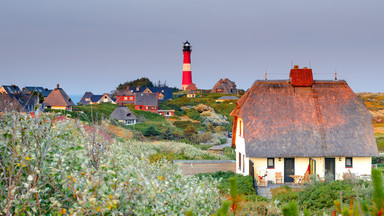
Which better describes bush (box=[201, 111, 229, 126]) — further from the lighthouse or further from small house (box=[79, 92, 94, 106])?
small house (box=[79, 92, 94, 106])

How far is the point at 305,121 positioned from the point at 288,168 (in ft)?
9.23

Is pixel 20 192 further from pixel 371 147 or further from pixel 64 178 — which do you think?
pixel 371 147

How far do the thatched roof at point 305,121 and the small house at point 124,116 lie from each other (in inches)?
1399

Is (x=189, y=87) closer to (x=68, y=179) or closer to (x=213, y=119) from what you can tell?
(x=213, y=119)

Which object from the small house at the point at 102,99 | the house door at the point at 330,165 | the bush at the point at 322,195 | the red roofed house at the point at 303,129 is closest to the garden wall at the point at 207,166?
the red roofed house at the point at 303,129

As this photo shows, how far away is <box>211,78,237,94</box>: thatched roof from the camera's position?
326 ft

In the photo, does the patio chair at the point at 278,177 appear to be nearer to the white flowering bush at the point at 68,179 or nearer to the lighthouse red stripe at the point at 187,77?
the white flowering bush at the point at 68,179

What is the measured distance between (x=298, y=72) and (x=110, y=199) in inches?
733

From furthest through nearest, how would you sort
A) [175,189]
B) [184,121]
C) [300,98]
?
[184,121] → [300,98] → [175,189]

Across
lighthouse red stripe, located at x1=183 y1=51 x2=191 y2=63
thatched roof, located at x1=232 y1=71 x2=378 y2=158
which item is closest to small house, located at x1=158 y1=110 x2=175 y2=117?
lighthouse red stripe, located at x1=183 y1=51 x2=191 y2=63

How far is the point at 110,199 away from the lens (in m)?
6.32

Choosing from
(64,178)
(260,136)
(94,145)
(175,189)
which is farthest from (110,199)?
(260,136)

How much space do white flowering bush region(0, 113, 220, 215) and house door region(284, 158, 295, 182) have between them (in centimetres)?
1380

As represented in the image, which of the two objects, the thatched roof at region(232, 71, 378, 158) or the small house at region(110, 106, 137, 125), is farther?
the small house at region(110, 106, 137, 125)
